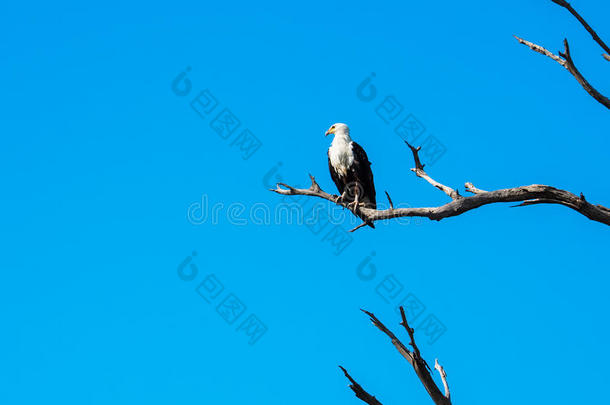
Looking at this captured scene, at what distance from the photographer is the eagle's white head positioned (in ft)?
29.3

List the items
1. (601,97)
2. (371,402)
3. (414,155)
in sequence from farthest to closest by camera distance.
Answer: (414,155) < (371,402) < (601,97)

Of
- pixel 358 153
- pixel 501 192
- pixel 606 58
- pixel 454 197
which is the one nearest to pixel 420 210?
pixel 454 197

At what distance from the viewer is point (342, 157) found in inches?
339

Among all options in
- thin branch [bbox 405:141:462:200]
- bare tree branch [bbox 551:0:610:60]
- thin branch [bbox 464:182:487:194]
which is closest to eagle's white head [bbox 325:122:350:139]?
thin branch [bbox 405:141:462:200]

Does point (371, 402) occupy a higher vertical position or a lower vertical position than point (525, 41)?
lower

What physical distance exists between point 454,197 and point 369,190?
3.57 meters

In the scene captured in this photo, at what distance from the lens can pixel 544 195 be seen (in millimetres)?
4711

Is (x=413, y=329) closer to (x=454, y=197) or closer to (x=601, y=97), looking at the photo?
(x=454, y=197)

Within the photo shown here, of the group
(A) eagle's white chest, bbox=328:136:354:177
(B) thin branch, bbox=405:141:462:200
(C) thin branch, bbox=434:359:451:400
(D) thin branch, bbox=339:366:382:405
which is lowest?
(C) thin branch, bbox=434:359:451:400

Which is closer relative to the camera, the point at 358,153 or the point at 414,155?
the point at 414,155

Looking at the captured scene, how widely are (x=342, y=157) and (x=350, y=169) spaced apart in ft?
0.67

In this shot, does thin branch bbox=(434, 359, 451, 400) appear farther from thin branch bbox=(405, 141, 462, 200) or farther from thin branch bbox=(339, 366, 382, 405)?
thin branch bbox=(405, 141, 462, 200)

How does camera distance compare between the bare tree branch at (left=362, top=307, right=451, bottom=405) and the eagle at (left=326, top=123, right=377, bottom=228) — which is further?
the eagle at (left=326, top=123, right=377, bottom=228)

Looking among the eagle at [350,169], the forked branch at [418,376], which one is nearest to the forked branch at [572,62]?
the forked branch at [418,376]
